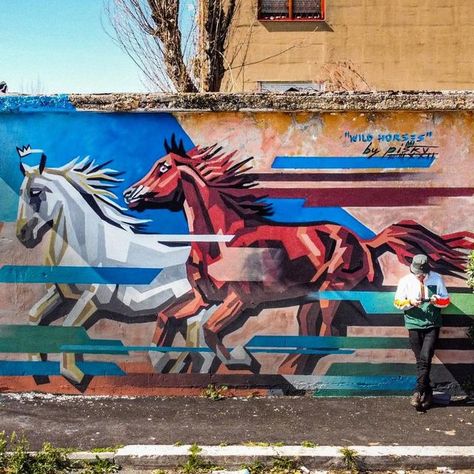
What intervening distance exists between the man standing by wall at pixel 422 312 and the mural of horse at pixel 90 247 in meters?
2.19

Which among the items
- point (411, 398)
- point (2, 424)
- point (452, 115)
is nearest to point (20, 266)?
point (2, 424)

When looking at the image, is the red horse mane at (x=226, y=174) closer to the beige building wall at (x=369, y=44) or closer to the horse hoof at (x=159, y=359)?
the horse hoof at (x=159, y=359)

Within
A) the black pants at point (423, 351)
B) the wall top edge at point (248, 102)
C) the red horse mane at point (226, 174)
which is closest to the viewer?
the black pants at point (423, 351)

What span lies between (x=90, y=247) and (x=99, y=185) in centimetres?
63

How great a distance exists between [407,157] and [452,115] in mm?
602

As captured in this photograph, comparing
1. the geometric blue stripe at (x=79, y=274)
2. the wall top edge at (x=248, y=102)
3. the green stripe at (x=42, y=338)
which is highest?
the wall top edge at (x=248, y=102)

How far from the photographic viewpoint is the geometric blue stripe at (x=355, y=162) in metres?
6.48

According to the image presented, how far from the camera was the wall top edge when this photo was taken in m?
6.40

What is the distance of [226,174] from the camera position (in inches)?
258

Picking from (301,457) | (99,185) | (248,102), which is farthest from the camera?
(99,185)

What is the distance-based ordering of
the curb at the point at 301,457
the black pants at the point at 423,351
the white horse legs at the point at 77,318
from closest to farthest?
1. the curb at the point at 301,457
2. the black pants at the point at 423,351
3. the white horse legs at the point at 77,318
